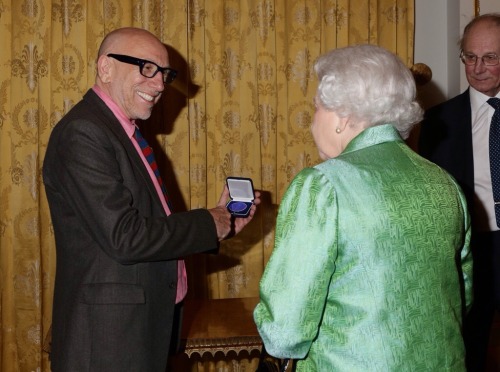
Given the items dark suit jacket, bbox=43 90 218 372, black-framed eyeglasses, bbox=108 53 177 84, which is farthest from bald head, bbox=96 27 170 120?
dark suit jacket, bbox=43 90 218 372

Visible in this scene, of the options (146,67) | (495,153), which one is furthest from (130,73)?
(495,153)

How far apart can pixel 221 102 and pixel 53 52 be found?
2.66 feet

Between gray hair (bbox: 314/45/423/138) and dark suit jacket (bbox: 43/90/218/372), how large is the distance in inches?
28.3

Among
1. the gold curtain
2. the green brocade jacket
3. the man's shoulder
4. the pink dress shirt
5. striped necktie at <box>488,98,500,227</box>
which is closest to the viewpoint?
the green brocade jacket

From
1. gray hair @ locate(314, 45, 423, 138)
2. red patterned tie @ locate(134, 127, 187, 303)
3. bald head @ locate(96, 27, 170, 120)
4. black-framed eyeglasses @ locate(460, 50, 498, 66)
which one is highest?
black-framed eyeglasses @ locate(460, 50, 498, 66)

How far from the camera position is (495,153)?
2689 mm

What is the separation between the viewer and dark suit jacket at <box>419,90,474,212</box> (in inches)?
107

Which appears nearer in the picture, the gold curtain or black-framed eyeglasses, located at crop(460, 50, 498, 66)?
black-framed eyeglasses, located at crop(460, 50, 498, 66)

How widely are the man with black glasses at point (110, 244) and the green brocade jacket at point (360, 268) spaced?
24.7 inches

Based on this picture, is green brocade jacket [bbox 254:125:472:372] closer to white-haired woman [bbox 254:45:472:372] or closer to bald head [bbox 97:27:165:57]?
white-haired woman [bbox 254:45:472:372]

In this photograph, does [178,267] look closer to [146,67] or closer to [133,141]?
[133,141]

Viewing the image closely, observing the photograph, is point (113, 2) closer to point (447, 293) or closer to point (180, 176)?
point (180, 176)

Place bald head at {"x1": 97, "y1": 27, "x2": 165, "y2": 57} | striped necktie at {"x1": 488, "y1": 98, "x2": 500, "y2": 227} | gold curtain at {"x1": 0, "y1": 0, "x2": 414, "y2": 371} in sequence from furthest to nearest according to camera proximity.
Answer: gold curtain at {"x1": 0, "y1": 0, "x2": 414, "y2": 371} → striped necktie at {"x1": 488, "y1": 98, "x2": 500, "y2": 227} → bald head at {"x1": 97, "y1": 27, "x2": 165, "y2": 57}

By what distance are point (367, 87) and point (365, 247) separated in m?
0.34
